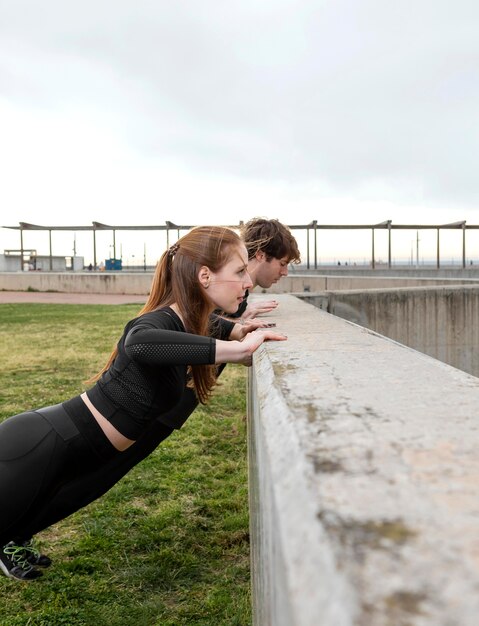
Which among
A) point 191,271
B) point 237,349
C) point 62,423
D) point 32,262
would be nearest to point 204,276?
point 191,271

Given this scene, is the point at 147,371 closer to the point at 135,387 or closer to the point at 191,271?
the point at 135,387

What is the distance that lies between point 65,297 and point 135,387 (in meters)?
20.9

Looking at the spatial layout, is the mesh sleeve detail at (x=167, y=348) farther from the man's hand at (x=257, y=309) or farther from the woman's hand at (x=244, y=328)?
the man's hand at (x=257, y=309)

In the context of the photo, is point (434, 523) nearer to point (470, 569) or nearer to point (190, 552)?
point (470, 569)

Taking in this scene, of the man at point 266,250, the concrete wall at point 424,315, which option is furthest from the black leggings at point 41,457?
the concrete wall at point 424,315

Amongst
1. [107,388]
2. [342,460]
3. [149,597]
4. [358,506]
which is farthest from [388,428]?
[149,597]

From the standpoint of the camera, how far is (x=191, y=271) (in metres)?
2.37

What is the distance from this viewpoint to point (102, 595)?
8.29 feet

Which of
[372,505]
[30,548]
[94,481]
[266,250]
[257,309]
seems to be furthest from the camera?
[266,250]

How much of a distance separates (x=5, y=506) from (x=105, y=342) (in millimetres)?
7800

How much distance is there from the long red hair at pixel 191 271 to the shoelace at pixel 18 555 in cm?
86

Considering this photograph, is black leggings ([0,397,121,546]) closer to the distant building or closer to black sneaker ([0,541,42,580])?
black sneaker ([0,541,42,580])

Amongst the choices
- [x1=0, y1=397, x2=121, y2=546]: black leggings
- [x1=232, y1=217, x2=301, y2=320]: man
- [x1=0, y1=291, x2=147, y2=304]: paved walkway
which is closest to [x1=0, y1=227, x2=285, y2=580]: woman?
[x1=0, y1=397, x2=121, y2=546]: black leggings

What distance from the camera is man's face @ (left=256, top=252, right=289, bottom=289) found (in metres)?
3.97
